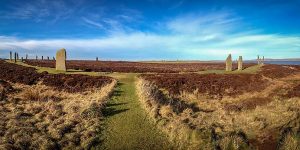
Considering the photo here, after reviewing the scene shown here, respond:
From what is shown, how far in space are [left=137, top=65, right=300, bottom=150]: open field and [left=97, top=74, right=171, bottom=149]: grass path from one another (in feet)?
1.73

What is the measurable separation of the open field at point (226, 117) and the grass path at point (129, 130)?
1.73 feet

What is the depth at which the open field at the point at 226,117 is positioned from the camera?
11.5 meters

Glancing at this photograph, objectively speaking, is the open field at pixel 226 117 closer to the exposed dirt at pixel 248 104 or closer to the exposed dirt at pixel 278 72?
the exposed dirt at pixel 248 104

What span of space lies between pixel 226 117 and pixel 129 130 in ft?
22.8

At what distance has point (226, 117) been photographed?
1678cm

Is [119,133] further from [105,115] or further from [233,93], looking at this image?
[233,93]

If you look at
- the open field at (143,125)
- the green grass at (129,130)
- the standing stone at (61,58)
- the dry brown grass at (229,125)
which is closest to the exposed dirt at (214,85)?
the open field at (143,125)

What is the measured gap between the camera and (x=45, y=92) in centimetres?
2550

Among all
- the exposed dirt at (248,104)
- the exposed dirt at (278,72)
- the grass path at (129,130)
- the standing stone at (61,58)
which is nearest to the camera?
the grass path at (129,130)

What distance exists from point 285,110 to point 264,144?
7.17 metres

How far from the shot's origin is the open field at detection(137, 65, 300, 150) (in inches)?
454

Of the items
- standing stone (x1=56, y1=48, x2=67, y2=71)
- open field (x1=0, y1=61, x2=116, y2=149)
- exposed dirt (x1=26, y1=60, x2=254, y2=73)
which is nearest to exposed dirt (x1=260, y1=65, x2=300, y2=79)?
exposed dirt (x1=26, y1=60, x2=254, y2=73)

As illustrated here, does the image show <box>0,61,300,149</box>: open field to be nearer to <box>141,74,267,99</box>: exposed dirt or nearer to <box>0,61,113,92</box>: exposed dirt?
<box>0,61,113,92</box>: exposed dirt

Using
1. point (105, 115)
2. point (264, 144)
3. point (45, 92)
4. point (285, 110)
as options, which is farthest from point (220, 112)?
point (45, 92)
